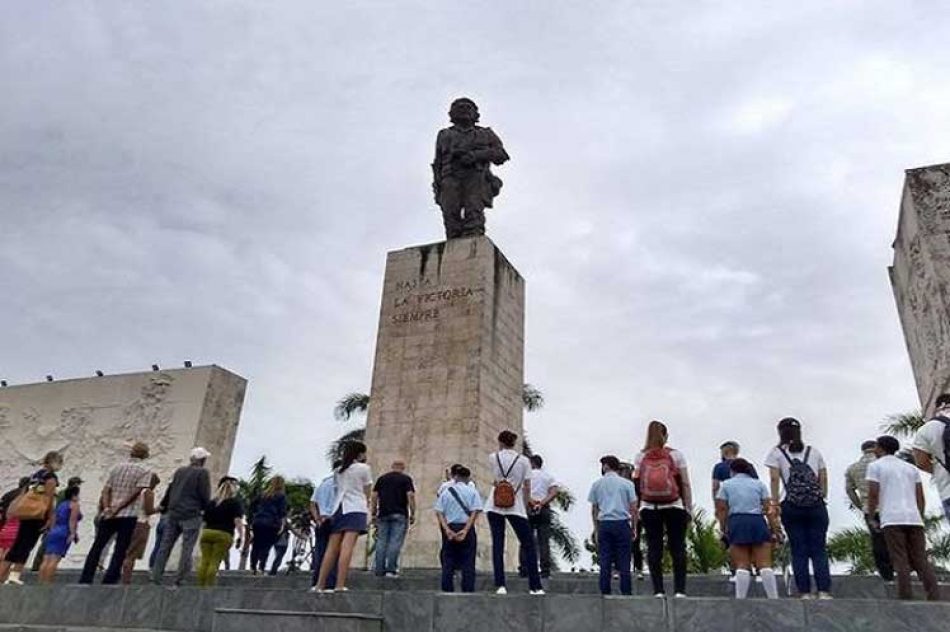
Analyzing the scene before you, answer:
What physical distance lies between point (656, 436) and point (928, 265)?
6766 mm

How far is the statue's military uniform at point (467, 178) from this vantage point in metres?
13.9

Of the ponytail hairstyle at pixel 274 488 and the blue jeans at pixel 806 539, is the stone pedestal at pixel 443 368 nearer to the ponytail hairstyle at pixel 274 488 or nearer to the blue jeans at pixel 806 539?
the ponytail hairstyle at pixel 274 488

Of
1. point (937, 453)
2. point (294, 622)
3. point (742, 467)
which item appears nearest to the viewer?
point (294, 622)

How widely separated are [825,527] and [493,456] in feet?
8.46

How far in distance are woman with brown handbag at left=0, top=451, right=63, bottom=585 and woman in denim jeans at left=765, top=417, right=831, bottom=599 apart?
6716 millimetres

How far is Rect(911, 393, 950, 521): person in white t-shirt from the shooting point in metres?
5.30

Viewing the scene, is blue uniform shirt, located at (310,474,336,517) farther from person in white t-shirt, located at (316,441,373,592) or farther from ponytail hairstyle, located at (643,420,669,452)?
ponytail hairstyle, located at (643,420,669,452)

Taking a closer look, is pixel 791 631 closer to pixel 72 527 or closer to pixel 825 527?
pixel 825 527

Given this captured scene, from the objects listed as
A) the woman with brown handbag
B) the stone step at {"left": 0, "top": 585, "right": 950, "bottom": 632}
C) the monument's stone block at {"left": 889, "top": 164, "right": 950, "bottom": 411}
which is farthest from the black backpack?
the woman with brown handbag

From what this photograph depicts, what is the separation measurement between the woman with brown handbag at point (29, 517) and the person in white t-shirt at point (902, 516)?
7.46 metres

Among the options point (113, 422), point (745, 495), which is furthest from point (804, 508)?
point (113, 422)

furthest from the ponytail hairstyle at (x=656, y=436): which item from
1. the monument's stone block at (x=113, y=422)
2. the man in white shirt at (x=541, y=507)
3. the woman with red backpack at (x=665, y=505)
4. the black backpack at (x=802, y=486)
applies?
the monument's stone block at (x=113, y=422)

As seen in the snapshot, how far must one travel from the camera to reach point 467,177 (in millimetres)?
14102

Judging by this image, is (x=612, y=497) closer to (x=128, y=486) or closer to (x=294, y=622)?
(x=294, y=622)
